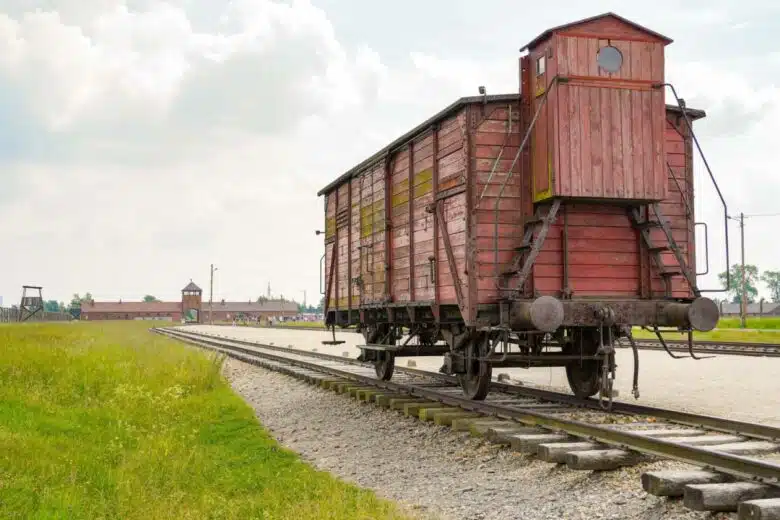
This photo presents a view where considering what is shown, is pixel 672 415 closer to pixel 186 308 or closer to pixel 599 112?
pixel 599 112

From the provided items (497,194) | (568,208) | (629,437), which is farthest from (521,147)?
(629,437)

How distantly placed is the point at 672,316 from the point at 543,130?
2.86m

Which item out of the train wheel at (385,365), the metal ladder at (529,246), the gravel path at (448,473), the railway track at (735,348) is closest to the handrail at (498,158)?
the metal ladder at (529,246)

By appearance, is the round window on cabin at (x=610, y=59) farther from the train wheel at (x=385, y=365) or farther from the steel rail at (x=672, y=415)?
the train wheel at (x=385, y=365)

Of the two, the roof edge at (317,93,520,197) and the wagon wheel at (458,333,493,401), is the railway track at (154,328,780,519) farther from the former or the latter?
the roof edge at (317,93,520,197)

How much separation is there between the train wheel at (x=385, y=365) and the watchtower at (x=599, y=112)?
566cm

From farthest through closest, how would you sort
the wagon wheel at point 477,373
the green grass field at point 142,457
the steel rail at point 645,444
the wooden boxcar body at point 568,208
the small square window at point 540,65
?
the wagon wheel at point 477,373 < the small square window at point 540,65 < the wooden boxcar body at point 568,208 < the green grass field at point 142,457 < the steel rail at point 645,444

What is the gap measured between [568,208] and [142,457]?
600cm

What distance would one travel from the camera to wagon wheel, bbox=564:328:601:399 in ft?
36.0

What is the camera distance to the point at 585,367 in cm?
1130

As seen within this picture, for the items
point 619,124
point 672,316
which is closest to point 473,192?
point 619,124

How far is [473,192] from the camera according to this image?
32.7ft

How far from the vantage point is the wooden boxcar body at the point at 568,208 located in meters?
9.66

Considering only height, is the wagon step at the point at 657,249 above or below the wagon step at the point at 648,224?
below
